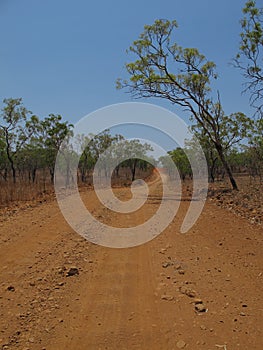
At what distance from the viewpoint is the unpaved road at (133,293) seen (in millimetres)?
2650

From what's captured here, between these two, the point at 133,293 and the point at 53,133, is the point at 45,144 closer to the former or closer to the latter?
the point at 53,133

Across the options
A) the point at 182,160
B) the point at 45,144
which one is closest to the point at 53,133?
the point at 45,144

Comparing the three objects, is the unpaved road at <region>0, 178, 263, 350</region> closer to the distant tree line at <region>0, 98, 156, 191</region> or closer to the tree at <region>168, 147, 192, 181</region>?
the distant tree line at <region>0, 98, 156, 191</region>

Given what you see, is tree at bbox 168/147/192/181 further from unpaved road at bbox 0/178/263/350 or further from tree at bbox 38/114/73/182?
unpaved road at bbox 0/178/263/350

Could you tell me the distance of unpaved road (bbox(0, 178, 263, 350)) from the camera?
8.70 ft

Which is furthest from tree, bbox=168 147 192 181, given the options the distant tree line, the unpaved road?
the unpaved road

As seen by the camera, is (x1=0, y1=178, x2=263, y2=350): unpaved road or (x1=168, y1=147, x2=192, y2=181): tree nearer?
(x1=0, y1=178, x2=263, y2=350): unpaved road

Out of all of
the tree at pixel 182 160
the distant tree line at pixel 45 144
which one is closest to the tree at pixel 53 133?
the distant tree line at pixel 45 144

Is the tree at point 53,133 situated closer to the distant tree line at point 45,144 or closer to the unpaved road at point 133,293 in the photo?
the distant tree line at point 45,144

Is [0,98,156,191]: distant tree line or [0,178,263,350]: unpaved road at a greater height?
[0,98,156,191]: distant tree line

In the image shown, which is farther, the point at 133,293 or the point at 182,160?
the point at 182,160

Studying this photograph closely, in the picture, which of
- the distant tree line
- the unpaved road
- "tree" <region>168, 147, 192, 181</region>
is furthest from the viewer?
"tree" <region>168, 147, 192, 181</region>

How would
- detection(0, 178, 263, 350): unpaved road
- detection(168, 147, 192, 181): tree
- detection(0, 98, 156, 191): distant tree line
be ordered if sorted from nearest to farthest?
detection(0, 178, 263, 350): unpaved road
detection(0, 98, 156, 191): distant tree line
detection(168, 147, 192, 181): tree

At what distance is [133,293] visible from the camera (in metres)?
3.52
